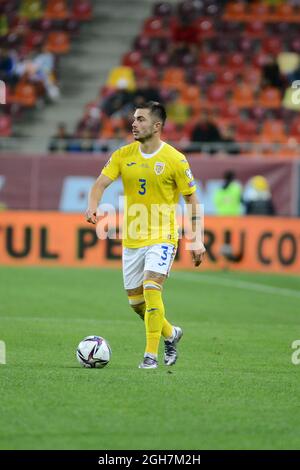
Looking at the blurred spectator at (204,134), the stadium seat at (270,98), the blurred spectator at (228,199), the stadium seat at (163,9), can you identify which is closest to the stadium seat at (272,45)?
the stadium seat at (270,98)

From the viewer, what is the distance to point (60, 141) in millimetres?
28094

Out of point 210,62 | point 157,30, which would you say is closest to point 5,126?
point 157,30

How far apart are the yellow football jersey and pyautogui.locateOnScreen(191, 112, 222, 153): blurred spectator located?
55.4 ft

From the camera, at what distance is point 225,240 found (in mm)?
23141

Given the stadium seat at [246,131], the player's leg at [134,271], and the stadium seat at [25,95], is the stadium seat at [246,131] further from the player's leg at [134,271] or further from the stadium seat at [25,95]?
the player's leg at [134,271]

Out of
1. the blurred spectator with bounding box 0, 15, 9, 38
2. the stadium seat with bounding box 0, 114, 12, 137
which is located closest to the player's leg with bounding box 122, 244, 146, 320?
the stadium seat with bounding box 0, 114, 12, 137

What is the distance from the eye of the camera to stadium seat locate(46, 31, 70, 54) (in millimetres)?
32500

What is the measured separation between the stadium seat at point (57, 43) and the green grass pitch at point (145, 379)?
15.7 meters

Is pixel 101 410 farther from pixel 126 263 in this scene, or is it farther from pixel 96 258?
pixel 96 258

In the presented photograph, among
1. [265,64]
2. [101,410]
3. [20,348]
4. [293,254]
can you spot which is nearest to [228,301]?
[293,254]

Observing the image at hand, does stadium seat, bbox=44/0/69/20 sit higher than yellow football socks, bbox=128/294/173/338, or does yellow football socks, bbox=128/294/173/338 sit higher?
stadium seat, bbox=44/0/69/20

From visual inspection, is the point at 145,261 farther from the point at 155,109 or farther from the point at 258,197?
the point at 258,197

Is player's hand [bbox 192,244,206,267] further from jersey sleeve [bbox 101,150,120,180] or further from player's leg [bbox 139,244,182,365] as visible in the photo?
jersey sleeve [bbox 101,150,120,180]

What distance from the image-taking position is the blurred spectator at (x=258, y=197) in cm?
2483
